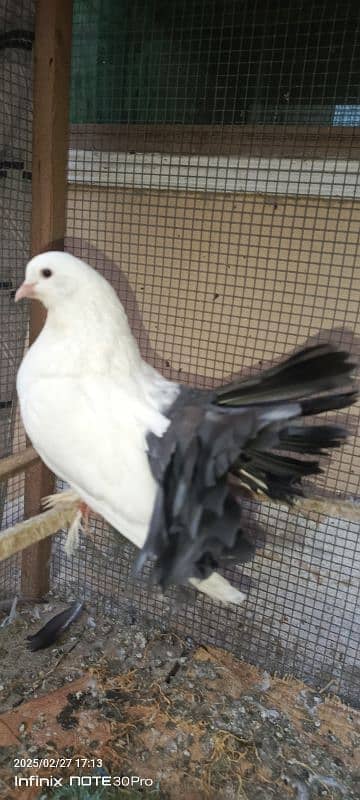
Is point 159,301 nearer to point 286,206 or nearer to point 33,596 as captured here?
point 286,206

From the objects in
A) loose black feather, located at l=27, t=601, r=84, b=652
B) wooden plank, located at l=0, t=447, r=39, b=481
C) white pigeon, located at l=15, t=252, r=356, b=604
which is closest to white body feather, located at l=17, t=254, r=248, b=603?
white pigeon, located at l=15, t=252, r=356, b=604

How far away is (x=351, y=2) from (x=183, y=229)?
89cm

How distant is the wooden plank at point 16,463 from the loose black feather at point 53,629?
0.78 metres

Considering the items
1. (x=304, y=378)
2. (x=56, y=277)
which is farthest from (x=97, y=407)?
(x=304, y=378)

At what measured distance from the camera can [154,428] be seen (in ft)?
3.71

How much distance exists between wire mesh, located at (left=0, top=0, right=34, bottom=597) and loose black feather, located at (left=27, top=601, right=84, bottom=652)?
44 cm

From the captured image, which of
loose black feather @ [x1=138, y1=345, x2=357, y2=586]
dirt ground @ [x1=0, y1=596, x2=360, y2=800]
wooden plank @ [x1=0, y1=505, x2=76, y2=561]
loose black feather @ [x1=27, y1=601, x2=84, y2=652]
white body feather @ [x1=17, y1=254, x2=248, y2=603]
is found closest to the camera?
loose black feather @ [x1=138, y1=345, x2=357, y2=586]

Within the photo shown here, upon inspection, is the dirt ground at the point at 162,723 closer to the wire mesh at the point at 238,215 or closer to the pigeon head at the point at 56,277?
the wire mesh at the point at 238,215

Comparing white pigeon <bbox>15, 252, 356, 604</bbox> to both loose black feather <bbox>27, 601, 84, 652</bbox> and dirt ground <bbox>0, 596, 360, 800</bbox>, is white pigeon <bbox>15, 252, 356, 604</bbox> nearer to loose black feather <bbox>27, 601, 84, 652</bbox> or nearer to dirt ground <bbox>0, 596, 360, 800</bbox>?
dirt ground <bbox>0, 596, 360, 800</bbox>

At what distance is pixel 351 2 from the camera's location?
5.54 feet

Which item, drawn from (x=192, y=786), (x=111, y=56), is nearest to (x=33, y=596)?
(x=192, y=786)

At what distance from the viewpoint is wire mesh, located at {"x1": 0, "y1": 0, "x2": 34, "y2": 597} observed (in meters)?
1.58

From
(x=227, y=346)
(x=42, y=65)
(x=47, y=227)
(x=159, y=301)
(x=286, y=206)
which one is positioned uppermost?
(x=42, y=65)

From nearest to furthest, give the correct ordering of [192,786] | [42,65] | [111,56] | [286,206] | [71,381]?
[71,381], [192,786], [42,65], [286,206], [111,56]
